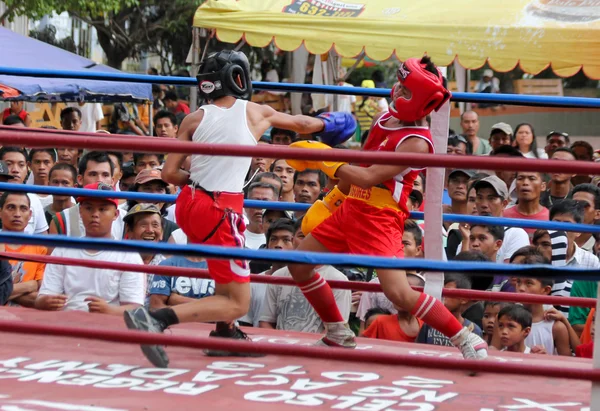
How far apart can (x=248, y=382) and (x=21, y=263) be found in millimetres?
2592

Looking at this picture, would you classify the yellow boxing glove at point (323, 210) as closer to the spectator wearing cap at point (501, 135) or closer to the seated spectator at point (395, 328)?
the seated spectator at point (395, 328)

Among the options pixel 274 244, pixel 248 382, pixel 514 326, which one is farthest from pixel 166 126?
pixel 248 382

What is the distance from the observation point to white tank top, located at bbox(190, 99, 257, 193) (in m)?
3.92

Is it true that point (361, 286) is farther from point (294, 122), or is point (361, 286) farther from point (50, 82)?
point (50, 82)

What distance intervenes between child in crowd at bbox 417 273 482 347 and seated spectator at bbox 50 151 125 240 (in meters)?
2.14

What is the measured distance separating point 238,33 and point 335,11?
110 centimetres

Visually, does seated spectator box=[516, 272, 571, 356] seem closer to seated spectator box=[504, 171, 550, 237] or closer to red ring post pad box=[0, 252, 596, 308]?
red ring post pad box=[0, 252, 596, 308]

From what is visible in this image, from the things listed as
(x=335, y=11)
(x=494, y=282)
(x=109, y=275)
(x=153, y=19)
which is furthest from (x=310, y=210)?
(x=153, y=19)

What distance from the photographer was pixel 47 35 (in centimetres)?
2469

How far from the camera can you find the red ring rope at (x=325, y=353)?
2740mm

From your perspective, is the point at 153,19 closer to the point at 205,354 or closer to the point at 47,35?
the point at 47,35

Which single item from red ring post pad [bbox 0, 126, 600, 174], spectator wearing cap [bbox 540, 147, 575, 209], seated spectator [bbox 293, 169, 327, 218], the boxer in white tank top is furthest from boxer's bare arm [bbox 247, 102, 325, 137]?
spectator wearing cap [bbox 540, 147, 575, 209]

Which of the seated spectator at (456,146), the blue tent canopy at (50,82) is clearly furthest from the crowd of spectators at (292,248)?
the blue tent canopy at (50,82)

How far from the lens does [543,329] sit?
16.8 ft
